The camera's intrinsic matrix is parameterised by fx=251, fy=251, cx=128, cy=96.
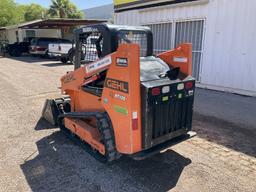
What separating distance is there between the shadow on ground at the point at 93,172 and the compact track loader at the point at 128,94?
0.73 ft

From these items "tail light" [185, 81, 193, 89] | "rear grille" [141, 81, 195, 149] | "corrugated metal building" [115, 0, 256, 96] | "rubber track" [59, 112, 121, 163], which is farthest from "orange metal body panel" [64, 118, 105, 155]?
"corrugated metal building" [115, 0, 256, 96]

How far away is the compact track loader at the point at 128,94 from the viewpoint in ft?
10.7

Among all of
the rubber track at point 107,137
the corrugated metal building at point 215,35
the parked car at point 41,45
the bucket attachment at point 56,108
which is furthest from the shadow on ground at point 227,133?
the parked car at point 41,45

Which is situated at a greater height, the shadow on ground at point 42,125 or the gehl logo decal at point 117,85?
the gehl logo decal at point 117,85

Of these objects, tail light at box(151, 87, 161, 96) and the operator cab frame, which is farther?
the operator cab frame

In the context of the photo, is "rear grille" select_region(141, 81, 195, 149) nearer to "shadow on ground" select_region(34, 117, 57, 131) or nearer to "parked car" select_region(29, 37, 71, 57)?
"shadow on ground" select_region(34, 117, 57, 131)

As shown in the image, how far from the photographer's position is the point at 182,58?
4.05 metres

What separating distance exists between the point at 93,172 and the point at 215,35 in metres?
6.91

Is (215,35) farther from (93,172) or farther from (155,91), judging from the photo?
(93,172)

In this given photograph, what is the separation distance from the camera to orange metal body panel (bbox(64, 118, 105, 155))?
3.76m

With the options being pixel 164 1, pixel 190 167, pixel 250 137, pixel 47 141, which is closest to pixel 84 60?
pixel 47 141

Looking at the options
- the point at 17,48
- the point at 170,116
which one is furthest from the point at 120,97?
the point at 17,48

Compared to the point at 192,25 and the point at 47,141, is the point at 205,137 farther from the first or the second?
the point at 192,25

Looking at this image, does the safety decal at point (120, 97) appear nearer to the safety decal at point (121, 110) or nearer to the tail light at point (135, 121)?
the safety decal at point (121, 110)
